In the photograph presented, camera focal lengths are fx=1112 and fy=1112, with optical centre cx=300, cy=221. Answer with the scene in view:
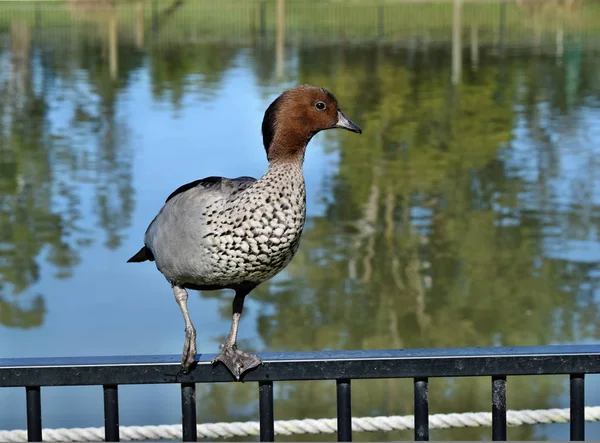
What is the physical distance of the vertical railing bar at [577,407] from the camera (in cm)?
333

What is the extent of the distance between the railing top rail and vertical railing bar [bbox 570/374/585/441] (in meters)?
0.07

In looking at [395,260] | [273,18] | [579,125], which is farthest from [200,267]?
[273,18]

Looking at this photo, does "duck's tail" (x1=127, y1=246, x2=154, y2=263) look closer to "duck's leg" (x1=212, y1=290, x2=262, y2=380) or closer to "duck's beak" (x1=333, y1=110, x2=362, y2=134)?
"duck's leg" (x1=212, y1=290, x2=262, y2=380)

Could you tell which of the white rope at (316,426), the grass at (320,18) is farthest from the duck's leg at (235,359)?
the grass at (320,18)

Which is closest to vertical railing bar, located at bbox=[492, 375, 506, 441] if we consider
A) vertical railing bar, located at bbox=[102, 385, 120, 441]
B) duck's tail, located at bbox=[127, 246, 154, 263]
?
vertical railing bar, located at bbox=[102, 385, 120, 441]

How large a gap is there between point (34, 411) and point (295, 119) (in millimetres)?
1196

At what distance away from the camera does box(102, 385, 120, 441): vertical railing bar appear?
10.8ft

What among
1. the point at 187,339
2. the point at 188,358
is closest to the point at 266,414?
the point at 188,358

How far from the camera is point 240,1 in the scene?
2080 inches

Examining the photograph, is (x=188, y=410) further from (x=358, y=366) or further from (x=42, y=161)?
(x=42, y=161)

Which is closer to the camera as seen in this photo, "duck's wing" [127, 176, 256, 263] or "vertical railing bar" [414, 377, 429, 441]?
"vertical railing bar" [414, 377, 429, 441]

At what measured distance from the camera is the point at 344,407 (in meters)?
3.31

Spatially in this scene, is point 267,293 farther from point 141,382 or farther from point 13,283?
point 141,382

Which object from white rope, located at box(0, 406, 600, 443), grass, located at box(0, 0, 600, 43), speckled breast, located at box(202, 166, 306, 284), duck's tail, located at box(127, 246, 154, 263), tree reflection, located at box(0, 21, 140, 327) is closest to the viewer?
speckled breast, located at box(202, 166, 306, 284)
